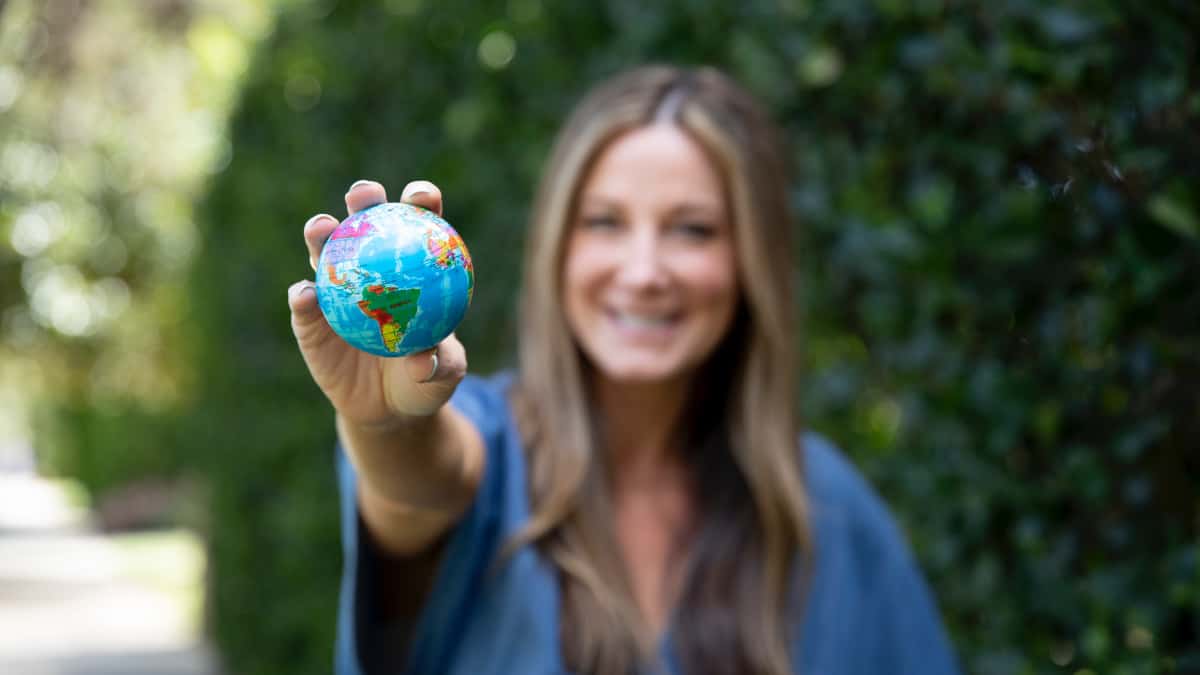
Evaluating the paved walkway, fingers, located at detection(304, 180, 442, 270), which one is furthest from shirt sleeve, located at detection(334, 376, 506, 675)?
the paved walkway

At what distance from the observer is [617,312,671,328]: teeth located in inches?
79.6

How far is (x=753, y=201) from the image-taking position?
2057 millimetres

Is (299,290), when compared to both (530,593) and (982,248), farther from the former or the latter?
(982,248)

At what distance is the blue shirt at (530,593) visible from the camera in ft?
6.16

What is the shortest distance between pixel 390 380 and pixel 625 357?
750 mm

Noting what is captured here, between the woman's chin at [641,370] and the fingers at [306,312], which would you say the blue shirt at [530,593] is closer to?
the woman's chin at [641,370]

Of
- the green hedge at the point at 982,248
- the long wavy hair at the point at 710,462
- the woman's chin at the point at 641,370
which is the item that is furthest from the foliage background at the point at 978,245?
the woman's chin at the point at 641,370

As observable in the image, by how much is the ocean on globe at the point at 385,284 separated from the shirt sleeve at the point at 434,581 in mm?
502

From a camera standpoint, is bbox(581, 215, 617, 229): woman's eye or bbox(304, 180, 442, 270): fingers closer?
bbox(304, 180, 442, 270): fingers

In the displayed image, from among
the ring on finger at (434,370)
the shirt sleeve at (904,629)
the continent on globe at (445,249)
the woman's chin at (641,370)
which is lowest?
the shirt sleeve at (904,629)

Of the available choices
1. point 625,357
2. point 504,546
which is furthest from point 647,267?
point 504,546

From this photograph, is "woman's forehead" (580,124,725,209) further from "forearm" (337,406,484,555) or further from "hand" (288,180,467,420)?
"hand" (288,180,467,420)

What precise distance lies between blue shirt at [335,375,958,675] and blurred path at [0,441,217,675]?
5473 mm

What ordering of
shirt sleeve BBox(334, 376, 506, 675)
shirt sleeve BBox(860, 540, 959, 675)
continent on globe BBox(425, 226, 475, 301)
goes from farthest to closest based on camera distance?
shirt sleeve BBox(860, 540, 959, 675) → shirt sleeve BBox(334, 376, 506, 675) → continent on globe BBox(425, 226, 475, 301)
